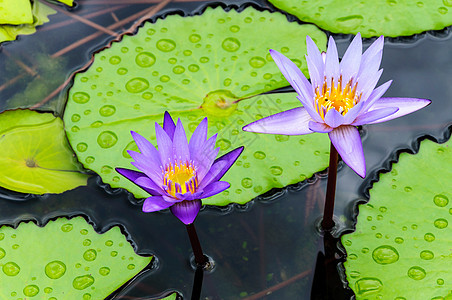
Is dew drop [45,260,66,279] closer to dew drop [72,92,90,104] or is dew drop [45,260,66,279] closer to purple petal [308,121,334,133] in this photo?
dew drop [72,92,90,104]

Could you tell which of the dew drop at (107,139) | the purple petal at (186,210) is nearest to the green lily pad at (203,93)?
the dew drop at (107,139)

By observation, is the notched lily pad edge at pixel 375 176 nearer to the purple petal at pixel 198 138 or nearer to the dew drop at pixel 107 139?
the purple petal at pixel 198 138

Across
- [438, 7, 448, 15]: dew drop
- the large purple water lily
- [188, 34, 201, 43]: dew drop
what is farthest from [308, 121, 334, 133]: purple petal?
[438, 7, 448, 15]: dew drop

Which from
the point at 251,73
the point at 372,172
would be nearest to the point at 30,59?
the point at 251,73

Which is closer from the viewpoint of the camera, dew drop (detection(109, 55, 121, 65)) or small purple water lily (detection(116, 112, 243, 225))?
small purple water lily (detection(116, 112, 243, 225))

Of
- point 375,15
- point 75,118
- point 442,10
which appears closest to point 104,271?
point 75,118

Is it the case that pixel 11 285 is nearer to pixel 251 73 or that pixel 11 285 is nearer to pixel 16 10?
pixel 251 73
